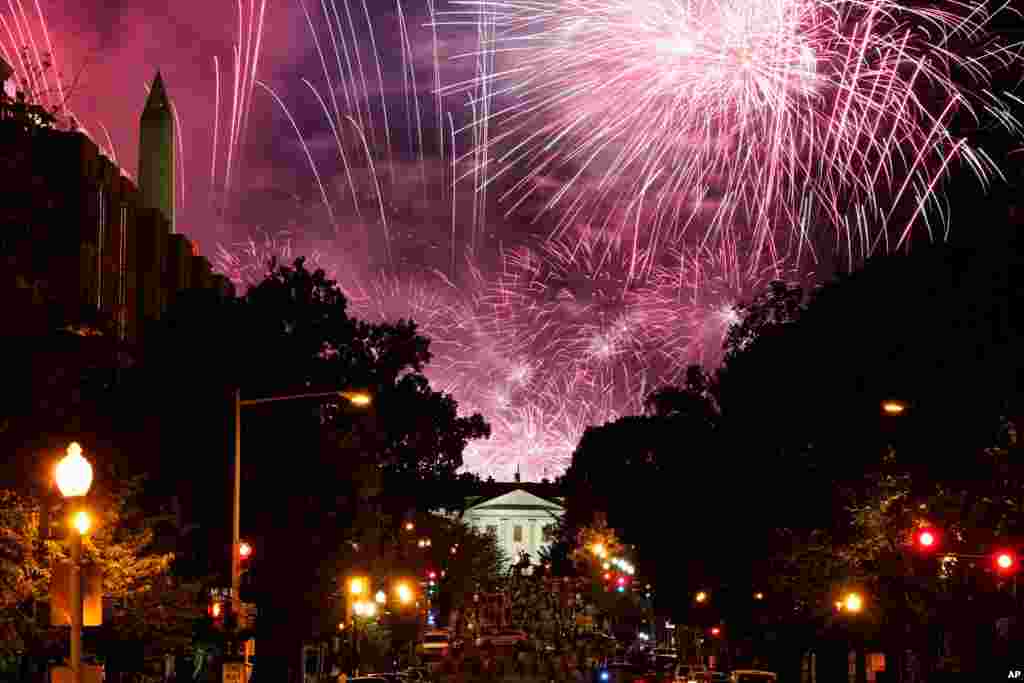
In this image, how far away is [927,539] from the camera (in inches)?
1345

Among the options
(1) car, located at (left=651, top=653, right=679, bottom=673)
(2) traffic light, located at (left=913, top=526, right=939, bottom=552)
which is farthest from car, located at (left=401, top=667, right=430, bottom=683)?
(2) traffic light, located at (left=913, top=526, right=939, bottom=552)

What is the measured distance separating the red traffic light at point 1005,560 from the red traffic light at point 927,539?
4.84ft

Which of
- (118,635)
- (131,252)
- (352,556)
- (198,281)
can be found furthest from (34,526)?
(198,281)

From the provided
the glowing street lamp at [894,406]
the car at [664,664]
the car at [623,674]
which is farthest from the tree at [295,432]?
the glowing street lamp at [894,406]

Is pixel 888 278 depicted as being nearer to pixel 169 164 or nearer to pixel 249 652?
pixel 249 652

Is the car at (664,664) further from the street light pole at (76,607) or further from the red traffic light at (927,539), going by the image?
the street light pole at (76,607)

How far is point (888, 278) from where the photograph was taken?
1697 inches

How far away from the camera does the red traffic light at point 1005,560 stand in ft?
108

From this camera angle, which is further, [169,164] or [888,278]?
[169,164]

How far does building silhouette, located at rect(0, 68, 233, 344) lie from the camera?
2547 cm

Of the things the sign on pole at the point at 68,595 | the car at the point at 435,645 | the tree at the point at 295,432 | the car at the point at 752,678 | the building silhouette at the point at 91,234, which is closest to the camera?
the sign on pole at the point at 68,595

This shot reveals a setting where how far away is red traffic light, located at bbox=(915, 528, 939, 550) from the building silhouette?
18568 mm

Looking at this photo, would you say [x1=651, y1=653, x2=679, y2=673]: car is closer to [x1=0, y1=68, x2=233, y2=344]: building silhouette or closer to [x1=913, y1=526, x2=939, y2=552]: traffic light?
[x1=0, y1=68, x2=233, y2=344]: building silhouette

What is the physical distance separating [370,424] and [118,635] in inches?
1001
